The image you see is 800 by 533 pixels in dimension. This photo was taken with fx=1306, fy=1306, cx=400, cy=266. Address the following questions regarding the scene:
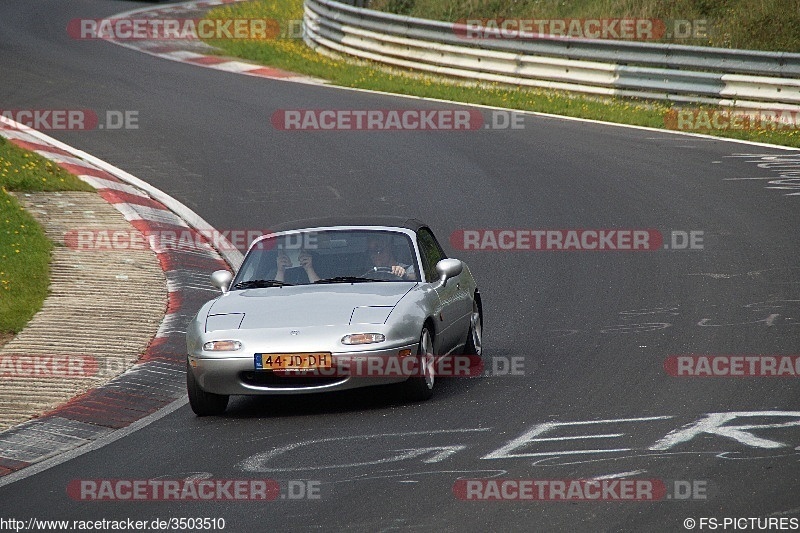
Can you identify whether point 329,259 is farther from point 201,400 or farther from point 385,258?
point 201,400

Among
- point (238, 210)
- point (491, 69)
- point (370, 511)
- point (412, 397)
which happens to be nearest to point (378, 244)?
point (412, 397)

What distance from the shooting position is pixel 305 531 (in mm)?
6500

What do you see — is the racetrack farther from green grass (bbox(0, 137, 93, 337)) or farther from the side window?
green grass (bbox(0, 137, 93, 337))

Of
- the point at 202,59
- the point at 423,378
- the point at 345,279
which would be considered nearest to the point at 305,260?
the point at 345,279

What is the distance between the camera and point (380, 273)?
1023cm

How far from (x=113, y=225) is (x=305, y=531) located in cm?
934

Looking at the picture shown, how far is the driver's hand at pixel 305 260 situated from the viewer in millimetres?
10281

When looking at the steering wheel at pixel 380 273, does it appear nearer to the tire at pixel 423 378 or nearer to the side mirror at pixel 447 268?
the side mirror at pixel 447 268

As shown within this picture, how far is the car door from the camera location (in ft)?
32.9

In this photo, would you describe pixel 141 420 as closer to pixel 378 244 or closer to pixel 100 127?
pixel 378 244

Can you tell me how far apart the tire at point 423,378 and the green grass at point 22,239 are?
414 centimetres

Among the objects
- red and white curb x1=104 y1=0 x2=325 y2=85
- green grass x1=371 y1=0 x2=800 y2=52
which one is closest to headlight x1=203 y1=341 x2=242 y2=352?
red and white curb x1=104 y1=0 x2=325 y2=85

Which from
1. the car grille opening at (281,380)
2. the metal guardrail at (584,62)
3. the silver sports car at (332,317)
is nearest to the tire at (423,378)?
the silver sports car at (332,317)

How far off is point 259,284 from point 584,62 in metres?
14.5
